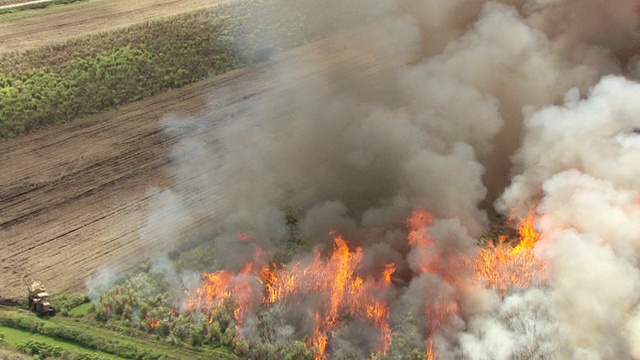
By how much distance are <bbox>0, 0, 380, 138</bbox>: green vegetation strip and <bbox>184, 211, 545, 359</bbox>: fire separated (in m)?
16.5

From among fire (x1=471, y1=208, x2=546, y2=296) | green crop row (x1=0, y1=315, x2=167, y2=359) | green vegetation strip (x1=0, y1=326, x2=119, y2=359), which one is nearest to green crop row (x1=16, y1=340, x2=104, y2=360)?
green vegetation strip (x1=0, y1=326, x2=119, y2=359)

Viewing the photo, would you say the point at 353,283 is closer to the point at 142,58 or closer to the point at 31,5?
the point at 142,58

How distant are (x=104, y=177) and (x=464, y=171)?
17.4m

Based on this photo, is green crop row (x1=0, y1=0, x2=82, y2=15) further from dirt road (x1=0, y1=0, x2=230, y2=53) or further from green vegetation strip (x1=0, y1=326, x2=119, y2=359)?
green vegetation strip (x1=0, y1=326, x2=119, y2=359)

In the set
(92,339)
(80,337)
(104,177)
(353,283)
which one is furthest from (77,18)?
(353,283)

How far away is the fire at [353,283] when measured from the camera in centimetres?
2575

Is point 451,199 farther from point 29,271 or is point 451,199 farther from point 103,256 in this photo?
point 29,271

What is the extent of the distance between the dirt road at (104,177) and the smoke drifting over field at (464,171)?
1.10m

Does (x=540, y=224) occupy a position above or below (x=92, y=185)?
below

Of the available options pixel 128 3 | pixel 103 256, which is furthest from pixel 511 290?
pixel 128 3

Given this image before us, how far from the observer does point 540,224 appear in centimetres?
2884

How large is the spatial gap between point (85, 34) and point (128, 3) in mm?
6062

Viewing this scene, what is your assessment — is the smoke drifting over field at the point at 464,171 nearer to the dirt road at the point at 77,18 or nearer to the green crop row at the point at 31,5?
the dirt road at the point at 77,18

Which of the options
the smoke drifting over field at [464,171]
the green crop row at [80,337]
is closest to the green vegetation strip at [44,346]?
the green crop row at [80,337]
